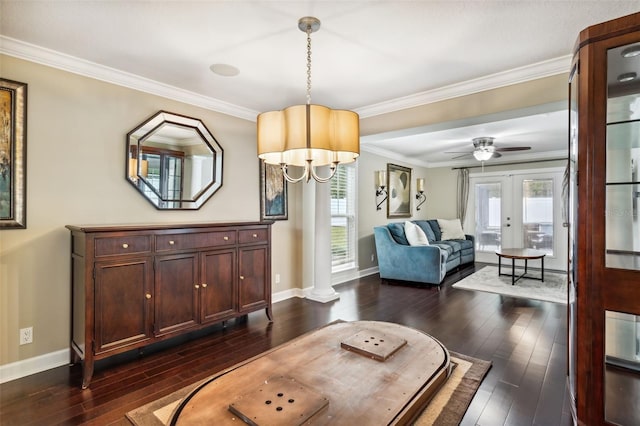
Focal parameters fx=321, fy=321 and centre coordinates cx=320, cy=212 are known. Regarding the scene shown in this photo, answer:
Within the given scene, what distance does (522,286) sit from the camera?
5.09 metres

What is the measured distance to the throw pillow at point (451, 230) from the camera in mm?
7047

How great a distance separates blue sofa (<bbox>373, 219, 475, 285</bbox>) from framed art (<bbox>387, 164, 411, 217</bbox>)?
1.21m

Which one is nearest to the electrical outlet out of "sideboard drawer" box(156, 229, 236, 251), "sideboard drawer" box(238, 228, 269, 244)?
"sideboard drawer" box(156, 229, 236, 251)

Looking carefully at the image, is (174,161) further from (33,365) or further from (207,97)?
(33,365)

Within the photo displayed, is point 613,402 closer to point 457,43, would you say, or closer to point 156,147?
point 457,43

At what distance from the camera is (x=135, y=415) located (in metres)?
1.94

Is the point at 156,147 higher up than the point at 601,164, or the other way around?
the point at 156,147

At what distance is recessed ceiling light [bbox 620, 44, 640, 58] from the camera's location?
5.34ft

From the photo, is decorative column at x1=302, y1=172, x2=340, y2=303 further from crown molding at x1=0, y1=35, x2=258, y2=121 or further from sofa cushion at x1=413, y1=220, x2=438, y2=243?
sofa cushion at x1=413, y1=220, x2=438, y2=243

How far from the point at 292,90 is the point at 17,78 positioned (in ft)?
7.35

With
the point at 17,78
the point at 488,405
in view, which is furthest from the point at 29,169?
the point at 488,405

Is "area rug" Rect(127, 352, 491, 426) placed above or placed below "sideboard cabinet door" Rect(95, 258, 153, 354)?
below

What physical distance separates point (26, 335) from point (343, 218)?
14.1 ft

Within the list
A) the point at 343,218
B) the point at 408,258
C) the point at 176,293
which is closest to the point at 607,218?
the point at 176,293
